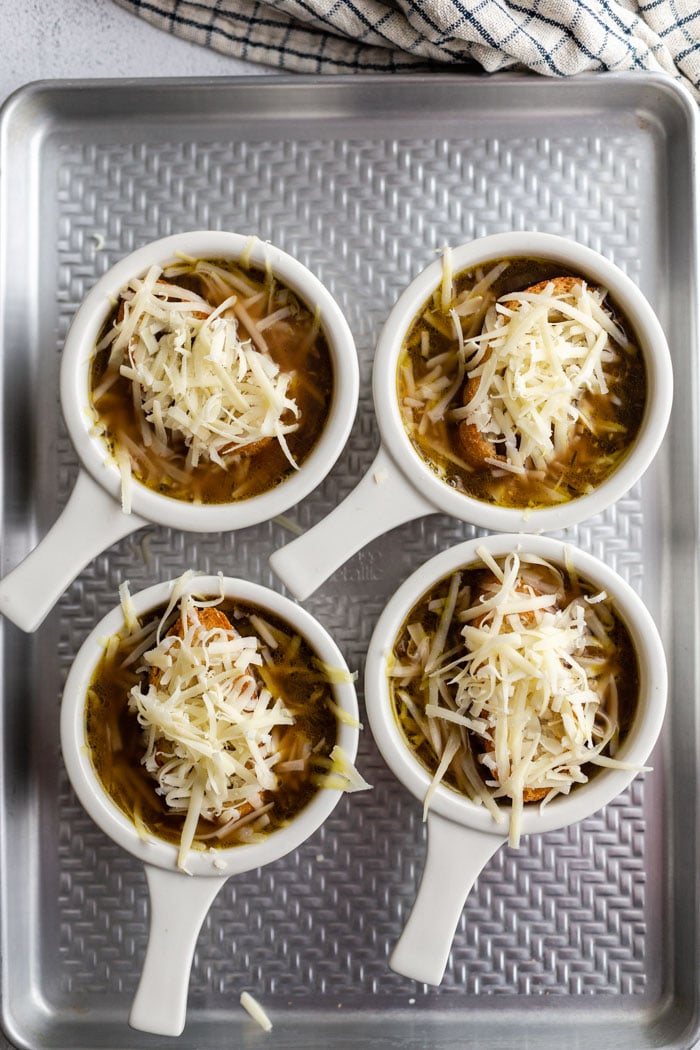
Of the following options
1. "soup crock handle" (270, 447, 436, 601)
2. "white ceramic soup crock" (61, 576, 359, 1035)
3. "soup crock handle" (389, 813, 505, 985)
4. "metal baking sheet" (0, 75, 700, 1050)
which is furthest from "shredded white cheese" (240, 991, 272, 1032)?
"soup crock handle" (270, 447, 436, 601)

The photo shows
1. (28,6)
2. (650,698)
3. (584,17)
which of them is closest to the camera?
(650,698)

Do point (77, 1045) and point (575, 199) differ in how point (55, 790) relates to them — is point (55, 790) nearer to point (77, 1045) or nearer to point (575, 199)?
point (77, 1045)

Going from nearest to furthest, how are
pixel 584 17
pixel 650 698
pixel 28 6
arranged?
pixel 650 698
pixel 584 17
pixel 28 6

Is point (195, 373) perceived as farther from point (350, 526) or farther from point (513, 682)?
point (513, 682)

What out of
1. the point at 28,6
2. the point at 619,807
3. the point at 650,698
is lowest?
the point at 619,807

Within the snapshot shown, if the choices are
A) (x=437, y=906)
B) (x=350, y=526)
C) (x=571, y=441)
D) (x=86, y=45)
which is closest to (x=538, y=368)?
(x=571, y=441)

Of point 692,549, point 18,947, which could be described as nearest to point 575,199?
point 692,549
